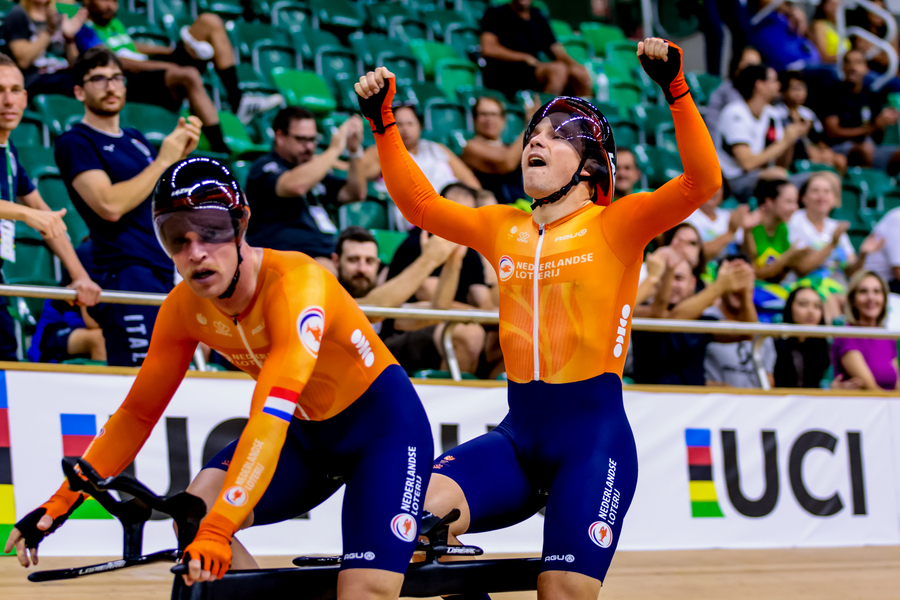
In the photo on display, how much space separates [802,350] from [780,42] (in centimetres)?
733

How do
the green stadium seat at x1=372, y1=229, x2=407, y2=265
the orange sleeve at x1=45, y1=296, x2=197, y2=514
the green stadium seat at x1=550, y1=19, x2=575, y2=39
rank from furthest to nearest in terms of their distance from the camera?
the green stadium seat at x1=550, y1=19, x2=575, y2=39, the green stadium seat at x1=372, y1=229, x2=407, y2=265, the orange sleeve at x1=45, y1=296, x2=197, y2=514

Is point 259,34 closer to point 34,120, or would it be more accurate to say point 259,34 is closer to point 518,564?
point 34,120

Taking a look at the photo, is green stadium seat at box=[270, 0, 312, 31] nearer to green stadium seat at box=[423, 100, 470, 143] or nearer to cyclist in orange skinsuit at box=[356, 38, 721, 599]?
green stadium seat at box=[423, 100, 470, 143]

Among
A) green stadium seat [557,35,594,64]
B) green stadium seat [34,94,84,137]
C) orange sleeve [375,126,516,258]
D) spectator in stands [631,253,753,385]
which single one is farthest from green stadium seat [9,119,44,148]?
green stadium seat [557,35,594,64]

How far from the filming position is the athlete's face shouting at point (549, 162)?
3.47m

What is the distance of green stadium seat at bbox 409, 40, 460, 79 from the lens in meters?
11.2

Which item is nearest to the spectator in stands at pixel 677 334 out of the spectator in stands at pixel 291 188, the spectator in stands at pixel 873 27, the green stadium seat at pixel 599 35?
the spectator in stands at pixel 291 188

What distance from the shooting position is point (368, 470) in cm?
298

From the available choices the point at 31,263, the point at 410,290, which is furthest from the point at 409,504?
the point at 31,263

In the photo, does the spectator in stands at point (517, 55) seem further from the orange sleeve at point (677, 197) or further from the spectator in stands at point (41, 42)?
the orange sleeve at point (677, 197)

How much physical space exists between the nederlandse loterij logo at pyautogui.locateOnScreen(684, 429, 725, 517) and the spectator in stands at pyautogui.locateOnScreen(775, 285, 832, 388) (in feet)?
3.84

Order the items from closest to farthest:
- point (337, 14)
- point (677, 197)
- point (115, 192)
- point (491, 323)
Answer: point (677, 197), point (115, 192), point (491, 323), point (337, 14)

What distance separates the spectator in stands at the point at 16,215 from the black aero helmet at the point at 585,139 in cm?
252

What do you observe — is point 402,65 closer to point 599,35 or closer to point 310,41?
point 310,41
